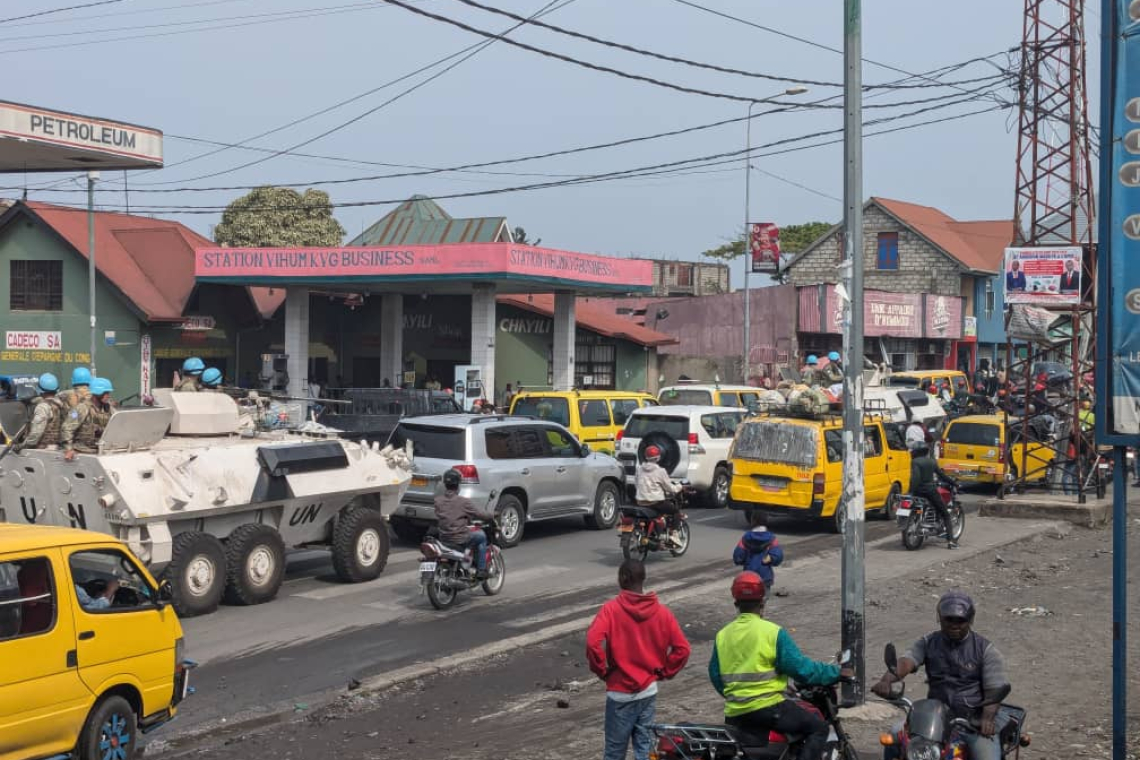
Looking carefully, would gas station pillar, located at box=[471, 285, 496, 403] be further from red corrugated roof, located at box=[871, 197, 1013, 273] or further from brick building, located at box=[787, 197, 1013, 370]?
red corrugated roof, located at box=[871, 197, 1013, 273]

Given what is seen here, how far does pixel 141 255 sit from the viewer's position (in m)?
36.8

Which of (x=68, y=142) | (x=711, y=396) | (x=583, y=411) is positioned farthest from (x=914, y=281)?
(x=68, y=142)

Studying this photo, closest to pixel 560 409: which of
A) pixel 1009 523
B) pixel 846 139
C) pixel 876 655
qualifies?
pixel 1009 523

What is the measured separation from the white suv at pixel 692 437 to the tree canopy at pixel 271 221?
32.2 meters

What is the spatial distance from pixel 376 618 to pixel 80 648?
5527mm

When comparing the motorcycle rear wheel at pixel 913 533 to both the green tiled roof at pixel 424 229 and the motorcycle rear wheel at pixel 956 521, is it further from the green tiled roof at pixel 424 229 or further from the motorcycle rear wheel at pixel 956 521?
the green tiled roof at pixel 424 229

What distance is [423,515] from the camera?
1648 cm

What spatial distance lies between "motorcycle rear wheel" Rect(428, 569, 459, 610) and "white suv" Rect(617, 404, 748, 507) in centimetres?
772

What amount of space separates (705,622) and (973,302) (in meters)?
45.6

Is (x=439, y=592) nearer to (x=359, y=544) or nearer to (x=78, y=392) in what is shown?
(x=359, y=544)

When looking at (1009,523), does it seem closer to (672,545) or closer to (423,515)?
(672,545)

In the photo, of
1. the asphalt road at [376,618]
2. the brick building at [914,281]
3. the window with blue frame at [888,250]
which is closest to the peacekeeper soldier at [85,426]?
the asphalt road at [376,618]

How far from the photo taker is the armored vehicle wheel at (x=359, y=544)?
14.2 meters

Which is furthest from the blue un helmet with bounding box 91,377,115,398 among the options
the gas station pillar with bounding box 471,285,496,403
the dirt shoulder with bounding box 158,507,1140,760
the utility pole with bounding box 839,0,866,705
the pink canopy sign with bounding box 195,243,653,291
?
the gas station pillar with bounding box 471,285,496,403
